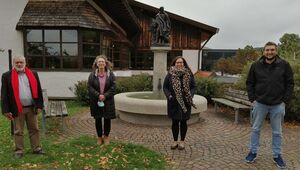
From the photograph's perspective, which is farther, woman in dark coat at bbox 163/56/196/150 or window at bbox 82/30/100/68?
window at bbox 82/30/100/68

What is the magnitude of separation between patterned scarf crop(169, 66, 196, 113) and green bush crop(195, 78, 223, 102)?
6.91m

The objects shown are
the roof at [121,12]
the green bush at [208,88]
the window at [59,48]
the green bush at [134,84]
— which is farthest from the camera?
the roof at [121,12]

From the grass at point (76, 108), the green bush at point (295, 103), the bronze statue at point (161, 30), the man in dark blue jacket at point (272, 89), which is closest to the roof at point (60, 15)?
the grass at point (76, 108)

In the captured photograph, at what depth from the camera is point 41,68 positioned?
45.3ft

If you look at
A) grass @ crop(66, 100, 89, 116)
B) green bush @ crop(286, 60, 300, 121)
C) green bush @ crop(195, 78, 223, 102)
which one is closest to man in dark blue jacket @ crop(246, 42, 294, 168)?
green bush @ crop(286, 60, 300, 121)

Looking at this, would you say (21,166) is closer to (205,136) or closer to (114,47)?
(205,136)

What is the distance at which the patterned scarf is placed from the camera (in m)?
5.62

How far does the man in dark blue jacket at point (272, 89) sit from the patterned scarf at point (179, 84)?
3.55 feet

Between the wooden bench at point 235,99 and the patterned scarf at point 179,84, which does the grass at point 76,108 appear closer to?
the wooden bench at point 235,99

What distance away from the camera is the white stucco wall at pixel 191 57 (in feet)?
79.5

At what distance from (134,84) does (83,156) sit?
7.46 metres

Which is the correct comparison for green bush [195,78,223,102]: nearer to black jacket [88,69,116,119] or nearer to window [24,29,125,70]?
Answer: window [24,29,125,70]

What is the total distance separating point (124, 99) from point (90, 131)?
1.36 m

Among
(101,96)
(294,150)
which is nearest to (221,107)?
(294,150)
